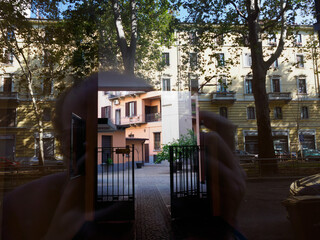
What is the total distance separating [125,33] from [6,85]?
227 centimetres

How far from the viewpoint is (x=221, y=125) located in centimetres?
309

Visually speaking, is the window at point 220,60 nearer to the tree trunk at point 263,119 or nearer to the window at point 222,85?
the window at point 222,85

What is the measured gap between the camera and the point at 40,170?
202 centimetres

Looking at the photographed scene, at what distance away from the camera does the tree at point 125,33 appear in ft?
10.9

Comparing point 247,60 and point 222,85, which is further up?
point 247,60

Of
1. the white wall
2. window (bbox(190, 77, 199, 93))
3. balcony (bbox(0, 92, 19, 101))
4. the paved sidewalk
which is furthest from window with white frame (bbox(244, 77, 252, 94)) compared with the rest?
the white wall

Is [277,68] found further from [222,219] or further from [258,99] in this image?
[222,219]

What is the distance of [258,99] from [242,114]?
0.94ft

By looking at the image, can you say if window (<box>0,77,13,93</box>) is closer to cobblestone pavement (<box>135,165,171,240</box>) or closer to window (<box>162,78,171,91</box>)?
cobblestone pavement (<box>135,165,171,240</box>)

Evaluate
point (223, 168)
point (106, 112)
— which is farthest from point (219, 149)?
point (106, 112)

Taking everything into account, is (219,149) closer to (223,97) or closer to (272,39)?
(223,97)

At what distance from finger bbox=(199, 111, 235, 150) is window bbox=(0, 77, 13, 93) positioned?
221 centimetres

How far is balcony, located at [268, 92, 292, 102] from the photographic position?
85.7 inches

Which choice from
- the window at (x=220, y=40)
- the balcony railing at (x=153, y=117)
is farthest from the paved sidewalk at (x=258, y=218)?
the balcony railing at (x=153, y=117)
